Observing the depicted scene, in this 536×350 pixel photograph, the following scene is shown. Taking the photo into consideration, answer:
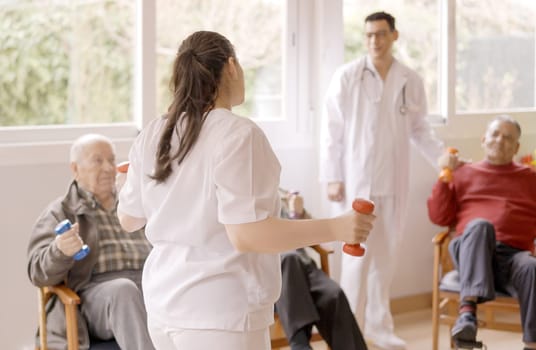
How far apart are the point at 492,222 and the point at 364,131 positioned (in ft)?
2.57

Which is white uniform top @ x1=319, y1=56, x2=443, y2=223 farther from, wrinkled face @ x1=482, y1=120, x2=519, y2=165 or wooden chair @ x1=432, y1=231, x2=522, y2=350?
wrinkled face @ x1=482, y1=120, x2=519, y2=165

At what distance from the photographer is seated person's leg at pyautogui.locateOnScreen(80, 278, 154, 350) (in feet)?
9.76

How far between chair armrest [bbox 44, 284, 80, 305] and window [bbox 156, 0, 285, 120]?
4.20ft

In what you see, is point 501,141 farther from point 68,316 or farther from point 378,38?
point 68,316

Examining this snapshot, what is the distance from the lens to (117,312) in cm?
303

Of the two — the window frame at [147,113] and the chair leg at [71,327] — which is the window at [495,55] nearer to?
the window frame at [147,113]

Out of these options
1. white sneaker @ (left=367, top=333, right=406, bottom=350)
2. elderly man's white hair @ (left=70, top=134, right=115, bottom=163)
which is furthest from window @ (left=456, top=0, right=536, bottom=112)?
elderly man's white hair @ (left=70, top=134, right=115, bottom=163)

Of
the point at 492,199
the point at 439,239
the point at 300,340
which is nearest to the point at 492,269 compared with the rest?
the point at 439,239

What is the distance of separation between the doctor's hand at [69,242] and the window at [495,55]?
3.13m

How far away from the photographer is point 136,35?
162 inches

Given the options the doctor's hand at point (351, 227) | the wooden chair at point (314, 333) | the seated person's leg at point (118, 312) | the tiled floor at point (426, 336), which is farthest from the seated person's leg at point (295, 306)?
the doctor's hand at point (351, 227)

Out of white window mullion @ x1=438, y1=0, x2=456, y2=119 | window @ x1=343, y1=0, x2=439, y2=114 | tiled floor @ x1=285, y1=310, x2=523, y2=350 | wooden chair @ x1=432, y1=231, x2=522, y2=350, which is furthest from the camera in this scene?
white window mullion @ x1=438, y1=0, x2=456, y2=119

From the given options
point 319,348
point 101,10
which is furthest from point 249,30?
point 319,348

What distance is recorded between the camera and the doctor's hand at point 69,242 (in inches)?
119
